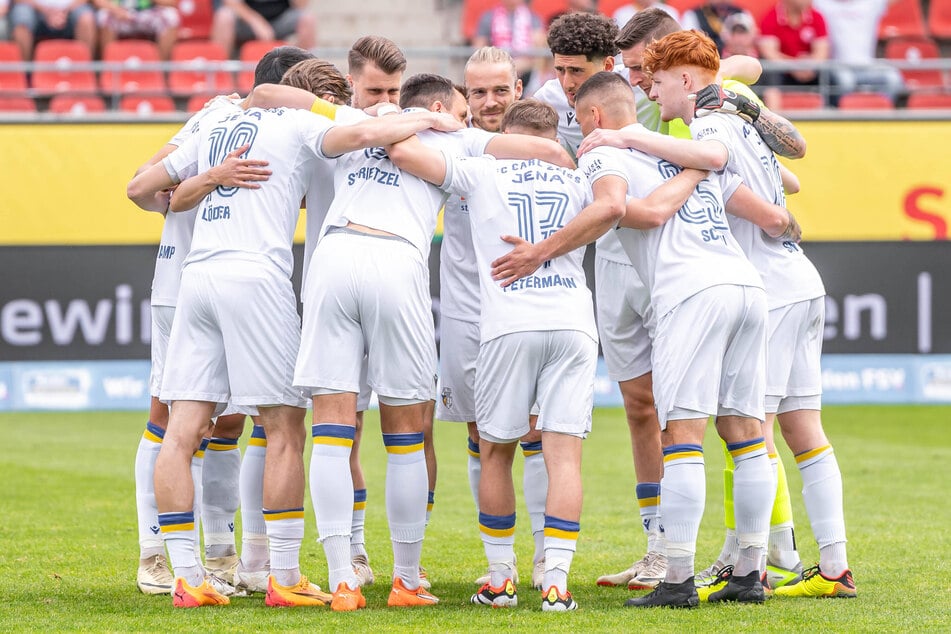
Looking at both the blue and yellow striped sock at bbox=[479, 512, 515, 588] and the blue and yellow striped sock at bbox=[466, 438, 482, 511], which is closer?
the blue and yellow striped sock at bbox=[479, 512, 515, 588]

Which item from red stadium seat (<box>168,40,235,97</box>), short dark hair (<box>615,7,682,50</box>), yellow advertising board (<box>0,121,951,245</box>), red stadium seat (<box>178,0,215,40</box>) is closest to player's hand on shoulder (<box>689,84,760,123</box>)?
short dark hair (<box>615,7,682,50</box>)

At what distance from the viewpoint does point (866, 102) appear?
15789 millimetres

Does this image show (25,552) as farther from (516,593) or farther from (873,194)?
(873,194)

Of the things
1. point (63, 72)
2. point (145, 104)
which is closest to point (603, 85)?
point (145, 104)

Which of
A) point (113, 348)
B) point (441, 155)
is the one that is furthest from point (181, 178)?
point (113, 348)

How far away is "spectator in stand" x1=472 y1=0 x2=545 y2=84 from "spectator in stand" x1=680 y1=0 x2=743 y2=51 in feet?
6.24

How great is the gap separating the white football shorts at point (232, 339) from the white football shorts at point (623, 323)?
1.72 m

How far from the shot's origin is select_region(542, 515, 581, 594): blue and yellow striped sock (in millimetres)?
5395

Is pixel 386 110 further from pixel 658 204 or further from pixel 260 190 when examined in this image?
pixel 658 204

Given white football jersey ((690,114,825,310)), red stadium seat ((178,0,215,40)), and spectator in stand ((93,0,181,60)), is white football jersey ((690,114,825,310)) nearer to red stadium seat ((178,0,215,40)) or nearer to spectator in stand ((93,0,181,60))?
spectator in stand ((93,0,181,60))

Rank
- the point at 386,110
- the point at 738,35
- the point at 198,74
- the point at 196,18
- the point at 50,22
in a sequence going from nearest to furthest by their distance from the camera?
the point at 386,110 < the point at 738,35 < the point at 198,74 < the point at 50,22 < the point at 196,18

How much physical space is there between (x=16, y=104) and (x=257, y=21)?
3.31 m

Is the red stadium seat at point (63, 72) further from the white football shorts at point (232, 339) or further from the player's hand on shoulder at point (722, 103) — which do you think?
the player's hand on shoulder at point (722, 103)

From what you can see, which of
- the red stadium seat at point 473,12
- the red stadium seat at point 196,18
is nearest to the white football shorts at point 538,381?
the red stadium seat at point 473,12
